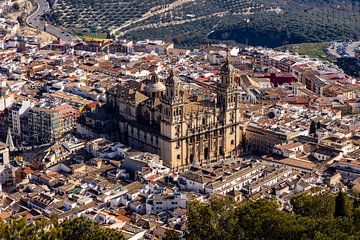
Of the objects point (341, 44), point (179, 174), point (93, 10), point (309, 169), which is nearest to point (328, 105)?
point (309, 169)

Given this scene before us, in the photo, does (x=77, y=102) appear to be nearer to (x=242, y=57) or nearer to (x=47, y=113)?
(x=47, y=113)

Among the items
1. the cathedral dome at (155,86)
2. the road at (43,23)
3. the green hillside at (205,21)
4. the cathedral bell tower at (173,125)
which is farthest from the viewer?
the green hillside at (205,21)

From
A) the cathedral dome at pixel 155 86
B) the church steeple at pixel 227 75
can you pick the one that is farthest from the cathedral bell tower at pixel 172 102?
the cathedral dome at pixel 155 86

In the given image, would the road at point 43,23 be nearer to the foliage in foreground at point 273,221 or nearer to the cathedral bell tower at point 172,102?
the cathedral bell tower at point 172,102

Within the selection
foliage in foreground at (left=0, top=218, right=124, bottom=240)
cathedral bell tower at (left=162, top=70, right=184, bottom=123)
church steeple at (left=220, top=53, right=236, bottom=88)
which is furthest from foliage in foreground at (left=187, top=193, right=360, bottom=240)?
church steeple at (left=220, top=53, right=236, bottom=88)

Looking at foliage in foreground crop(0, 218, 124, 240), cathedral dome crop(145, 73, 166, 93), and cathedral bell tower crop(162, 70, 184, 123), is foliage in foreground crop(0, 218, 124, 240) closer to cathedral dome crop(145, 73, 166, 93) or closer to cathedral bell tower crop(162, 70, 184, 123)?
cathedral bell tower crop(162, 70, 184, 123)
